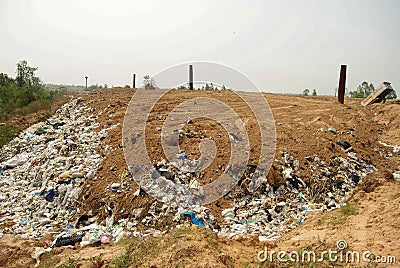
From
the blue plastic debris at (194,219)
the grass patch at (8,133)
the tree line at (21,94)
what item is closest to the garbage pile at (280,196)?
the blue plastic debris at (194,219)

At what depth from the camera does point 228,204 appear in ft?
14.9

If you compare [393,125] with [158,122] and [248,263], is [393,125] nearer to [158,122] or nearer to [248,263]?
[158,122]

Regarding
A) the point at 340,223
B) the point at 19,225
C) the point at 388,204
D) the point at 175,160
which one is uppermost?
the point at 175,160

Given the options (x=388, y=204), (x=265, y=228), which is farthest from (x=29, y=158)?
(x=388, y=204)

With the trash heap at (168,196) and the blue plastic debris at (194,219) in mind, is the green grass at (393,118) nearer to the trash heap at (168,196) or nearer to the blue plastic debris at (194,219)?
the trash heap at (168,196)

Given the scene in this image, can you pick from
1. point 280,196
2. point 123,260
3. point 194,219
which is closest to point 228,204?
point 194,219

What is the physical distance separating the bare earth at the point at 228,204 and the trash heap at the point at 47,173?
11.9 inches

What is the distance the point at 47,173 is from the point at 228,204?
12.1 feet

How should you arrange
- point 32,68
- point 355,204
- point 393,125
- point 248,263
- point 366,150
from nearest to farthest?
point 248,263
point 355,204
point 366,150
point 393,125
point 32,68

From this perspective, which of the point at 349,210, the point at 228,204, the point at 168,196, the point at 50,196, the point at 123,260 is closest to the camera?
the point at 123,260

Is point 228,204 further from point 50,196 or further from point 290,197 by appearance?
point 50,196

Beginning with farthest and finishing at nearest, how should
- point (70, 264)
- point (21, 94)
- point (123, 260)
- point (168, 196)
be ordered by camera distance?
point (21, 94)
point (168, 196)
point (70, 264)
point (123, 260)

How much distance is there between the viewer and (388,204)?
3.52m

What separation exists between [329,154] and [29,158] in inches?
263
